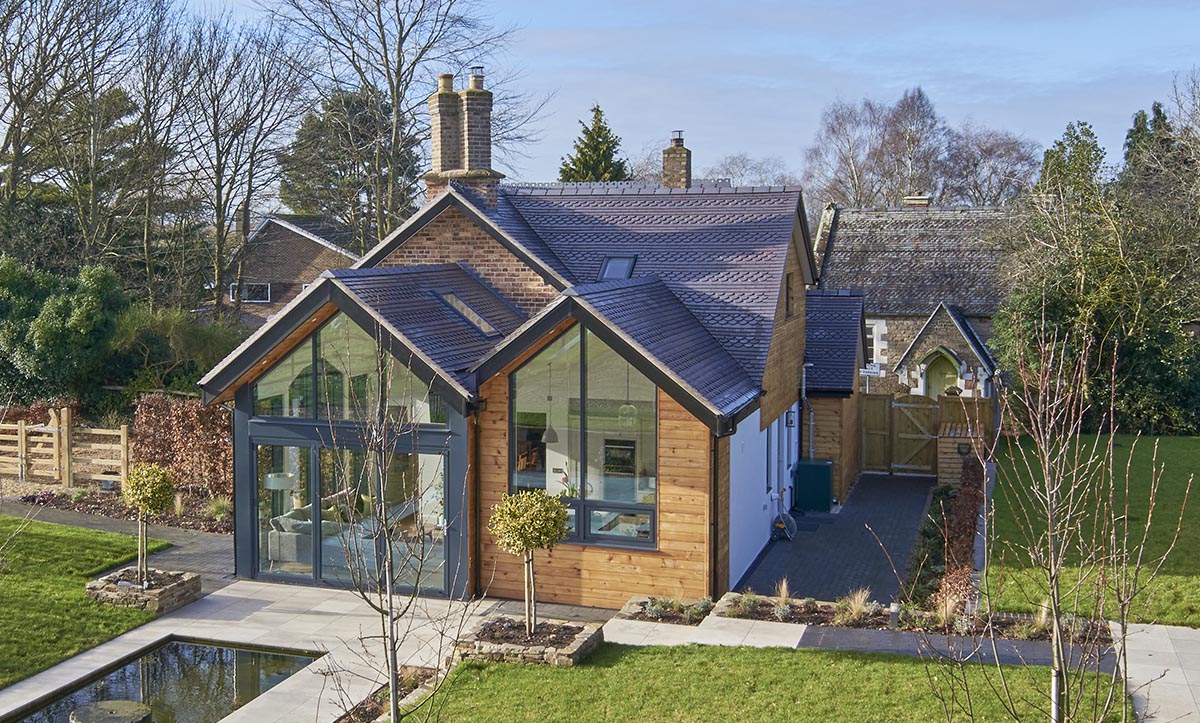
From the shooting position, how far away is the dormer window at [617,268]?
58.5 ft

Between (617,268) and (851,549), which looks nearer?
(851,549)

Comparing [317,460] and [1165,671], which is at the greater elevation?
[317,460]

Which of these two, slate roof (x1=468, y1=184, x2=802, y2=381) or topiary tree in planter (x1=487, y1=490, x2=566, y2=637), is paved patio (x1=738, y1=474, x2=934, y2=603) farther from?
topiary tree in planter (x1=487, y1=490, x2=566, y2=637)

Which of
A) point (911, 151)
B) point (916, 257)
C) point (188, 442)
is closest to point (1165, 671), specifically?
point (188, 442)

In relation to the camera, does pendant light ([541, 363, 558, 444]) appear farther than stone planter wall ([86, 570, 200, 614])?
Yes

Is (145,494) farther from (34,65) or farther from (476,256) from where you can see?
(34,65)

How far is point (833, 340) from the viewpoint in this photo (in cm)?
2191

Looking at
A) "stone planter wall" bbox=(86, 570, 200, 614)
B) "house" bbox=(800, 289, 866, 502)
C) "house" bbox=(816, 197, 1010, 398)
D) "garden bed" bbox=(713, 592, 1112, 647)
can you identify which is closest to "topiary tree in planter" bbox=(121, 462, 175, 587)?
"stone planter wall" bbox=(86, 570, 200, 614)

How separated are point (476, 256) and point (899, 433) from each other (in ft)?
36.8

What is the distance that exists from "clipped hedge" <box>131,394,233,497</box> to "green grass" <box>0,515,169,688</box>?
8.62ft

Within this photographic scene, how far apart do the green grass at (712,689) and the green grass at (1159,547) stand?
1.29 meters

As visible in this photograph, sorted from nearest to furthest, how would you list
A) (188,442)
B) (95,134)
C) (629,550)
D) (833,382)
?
(629,550)
(188,442)
(833,382)
(95,134)

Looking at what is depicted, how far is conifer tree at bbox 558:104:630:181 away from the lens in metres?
41.2

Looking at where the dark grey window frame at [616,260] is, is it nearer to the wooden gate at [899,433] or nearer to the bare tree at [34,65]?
the wooden gate at [899,433]
